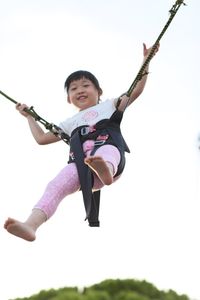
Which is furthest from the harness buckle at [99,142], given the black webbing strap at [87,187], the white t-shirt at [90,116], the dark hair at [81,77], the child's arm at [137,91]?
the dark hair at [81,77]

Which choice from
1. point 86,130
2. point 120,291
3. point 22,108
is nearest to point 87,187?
point 86,130

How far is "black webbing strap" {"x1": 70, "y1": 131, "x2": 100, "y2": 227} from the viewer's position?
15.8ft

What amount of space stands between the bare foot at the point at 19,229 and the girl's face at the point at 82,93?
188cm

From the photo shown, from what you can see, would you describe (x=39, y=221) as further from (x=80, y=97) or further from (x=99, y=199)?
(x=80, y=97)

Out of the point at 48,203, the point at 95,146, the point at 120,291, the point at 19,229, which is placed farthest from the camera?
the point at 95,146

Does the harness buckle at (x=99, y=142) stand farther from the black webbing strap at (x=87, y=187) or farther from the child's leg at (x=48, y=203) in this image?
the child's leg at (x=48, y=203)

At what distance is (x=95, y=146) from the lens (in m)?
5.14

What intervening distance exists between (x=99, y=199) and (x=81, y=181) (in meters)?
0.35

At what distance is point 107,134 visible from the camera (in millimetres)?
5184

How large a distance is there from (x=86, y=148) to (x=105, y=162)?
80cm

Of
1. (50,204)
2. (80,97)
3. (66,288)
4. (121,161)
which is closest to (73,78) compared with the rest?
(80,97)

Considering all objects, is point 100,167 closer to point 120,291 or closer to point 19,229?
point 19,229

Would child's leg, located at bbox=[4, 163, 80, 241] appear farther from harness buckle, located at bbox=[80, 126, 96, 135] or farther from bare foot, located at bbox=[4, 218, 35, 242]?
harness buckle, located at bbox=[80, 126, 96, 135]

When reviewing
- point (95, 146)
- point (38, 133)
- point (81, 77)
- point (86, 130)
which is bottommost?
point (95, 146)
